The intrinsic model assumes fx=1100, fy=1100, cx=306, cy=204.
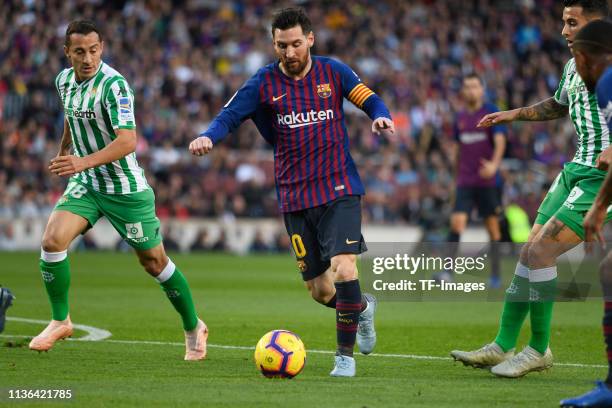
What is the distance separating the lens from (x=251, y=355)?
8922 mm

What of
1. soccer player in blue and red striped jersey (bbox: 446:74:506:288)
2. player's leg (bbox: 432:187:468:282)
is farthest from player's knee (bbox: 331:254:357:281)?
soccer player in blue and red striped jersey (bbox: 446:74:506:288)

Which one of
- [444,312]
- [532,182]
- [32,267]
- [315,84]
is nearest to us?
[315,84]

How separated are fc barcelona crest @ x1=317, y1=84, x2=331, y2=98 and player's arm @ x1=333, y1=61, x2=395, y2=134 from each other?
121mm

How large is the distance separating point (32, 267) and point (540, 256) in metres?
13.5

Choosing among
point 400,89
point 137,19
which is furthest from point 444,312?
point 137,19

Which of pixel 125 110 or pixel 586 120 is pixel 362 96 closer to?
pixel 586 120

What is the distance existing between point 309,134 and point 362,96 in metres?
0.49

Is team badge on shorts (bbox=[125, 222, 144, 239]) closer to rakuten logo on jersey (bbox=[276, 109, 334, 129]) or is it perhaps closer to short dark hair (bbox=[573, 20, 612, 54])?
rakuten logo on jersey (bbox=[276, 109, 334, 129])

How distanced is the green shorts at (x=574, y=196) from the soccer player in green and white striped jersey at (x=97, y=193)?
2942 mm

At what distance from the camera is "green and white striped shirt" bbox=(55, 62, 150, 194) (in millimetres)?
8539

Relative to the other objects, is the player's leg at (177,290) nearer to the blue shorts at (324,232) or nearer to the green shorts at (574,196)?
the blue shorts at (324,232)

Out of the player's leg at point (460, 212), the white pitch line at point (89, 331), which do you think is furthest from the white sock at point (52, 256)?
the player's leg at point (460, 212)

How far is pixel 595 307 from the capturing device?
46.4ft

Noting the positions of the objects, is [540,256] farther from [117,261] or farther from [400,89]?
[400,89]
